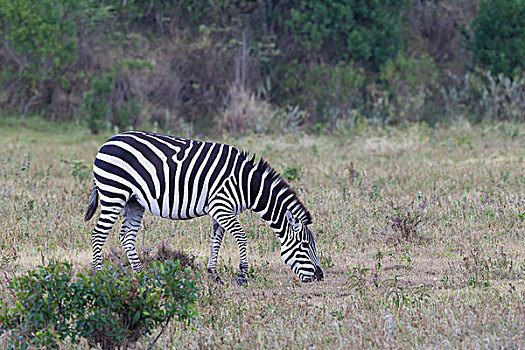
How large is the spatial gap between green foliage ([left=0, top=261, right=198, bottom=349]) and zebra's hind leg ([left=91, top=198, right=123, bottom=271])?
2646mm

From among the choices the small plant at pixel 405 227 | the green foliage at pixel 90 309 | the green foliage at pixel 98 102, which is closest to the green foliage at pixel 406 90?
the green foliage at pixel 98 102

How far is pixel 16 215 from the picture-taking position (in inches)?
425

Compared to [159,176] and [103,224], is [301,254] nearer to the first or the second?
[159,176]

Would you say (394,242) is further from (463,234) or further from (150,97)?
(150,97)

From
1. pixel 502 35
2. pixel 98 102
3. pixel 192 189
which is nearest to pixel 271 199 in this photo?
pixel 192 189

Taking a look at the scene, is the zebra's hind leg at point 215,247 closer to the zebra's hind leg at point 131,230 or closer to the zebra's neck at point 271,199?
the zebra's neck at point 271,199

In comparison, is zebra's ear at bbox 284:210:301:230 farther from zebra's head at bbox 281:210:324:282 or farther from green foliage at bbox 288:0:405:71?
green foliage at bbox 288:0:405:71

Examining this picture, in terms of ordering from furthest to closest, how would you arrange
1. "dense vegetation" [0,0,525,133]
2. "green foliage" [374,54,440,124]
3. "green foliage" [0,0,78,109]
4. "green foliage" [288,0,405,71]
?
"green foliage" [288,0,405,71] < "green foliage" [374,54,440,124] < "dense vegetation" [0,0,525,133] < "green foliage" [0,0,78,109]

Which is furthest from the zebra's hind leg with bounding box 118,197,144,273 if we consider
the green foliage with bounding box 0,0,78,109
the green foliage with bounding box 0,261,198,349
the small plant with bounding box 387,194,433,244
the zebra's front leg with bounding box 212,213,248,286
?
the green foliage with bounding box 0,0,78,109

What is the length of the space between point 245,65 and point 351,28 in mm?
4271

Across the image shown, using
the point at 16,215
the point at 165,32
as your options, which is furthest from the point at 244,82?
the point at 16,215

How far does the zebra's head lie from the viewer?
7.95 meters

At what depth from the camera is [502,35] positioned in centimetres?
2452

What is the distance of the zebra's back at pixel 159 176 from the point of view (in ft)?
27.0
